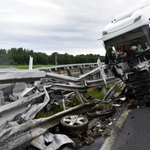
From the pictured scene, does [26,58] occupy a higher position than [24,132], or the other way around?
[26,58]

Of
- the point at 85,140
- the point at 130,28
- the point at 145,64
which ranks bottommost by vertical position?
the point at 85,140

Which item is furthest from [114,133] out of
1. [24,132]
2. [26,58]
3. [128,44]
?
[26,58]

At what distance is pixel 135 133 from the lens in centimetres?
428

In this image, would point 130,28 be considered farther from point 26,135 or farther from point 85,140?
point 26,135

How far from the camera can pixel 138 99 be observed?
7.66 m

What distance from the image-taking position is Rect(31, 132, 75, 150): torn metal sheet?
343 centimetres

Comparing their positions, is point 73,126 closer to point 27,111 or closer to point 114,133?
point 114,133

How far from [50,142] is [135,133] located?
6.25 feet

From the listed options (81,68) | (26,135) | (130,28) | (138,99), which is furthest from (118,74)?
(26,135)

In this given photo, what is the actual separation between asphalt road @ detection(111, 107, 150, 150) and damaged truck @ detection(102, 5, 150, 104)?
1623mm

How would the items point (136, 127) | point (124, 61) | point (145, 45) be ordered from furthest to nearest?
point (124, 61) < point (145, 45) < point (136, 127)

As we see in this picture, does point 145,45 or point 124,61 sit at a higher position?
point 145,45

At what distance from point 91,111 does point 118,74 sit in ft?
8.79

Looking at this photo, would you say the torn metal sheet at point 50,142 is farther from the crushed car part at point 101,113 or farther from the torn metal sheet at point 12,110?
the crushed car part at point 101,113
